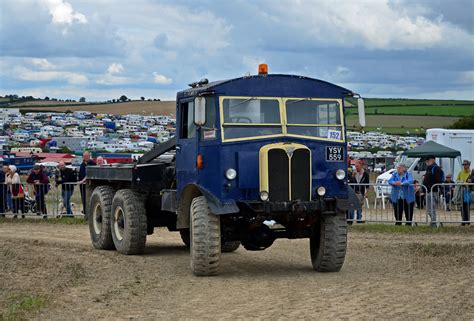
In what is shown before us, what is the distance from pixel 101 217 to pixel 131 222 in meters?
1.78

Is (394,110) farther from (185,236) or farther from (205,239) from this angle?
(205,239)

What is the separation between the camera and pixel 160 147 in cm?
1703

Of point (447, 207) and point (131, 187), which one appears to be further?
point (447, 207)

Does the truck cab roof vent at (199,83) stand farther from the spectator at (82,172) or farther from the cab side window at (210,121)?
the spectator at (82,172)

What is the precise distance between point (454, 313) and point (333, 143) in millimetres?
4474

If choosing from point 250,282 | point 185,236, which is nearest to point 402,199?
point 185,236

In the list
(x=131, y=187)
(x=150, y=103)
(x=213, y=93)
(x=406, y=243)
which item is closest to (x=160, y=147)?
(x=131, y=187)

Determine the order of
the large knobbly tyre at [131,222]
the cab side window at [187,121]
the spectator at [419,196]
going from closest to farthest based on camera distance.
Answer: the cab side window at [187,121] → the large knobbly tyre at [131,222] → the spectator at [419,196]

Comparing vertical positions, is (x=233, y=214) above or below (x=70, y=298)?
above

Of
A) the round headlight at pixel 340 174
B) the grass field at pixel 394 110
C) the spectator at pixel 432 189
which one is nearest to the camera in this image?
the round headlight at pixel 340 174

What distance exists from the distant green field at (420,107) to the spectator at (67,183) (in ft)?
214

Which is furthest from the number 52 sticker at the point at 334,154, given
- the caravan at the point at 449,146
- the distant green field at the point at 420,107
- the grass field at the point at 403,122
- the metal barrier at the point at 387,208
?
the distant green field at the point at 420,107

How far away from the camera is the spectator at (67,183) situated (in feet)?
85.7

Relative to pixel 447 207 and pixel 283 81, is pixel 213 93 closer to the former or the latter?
pixel 283 81
